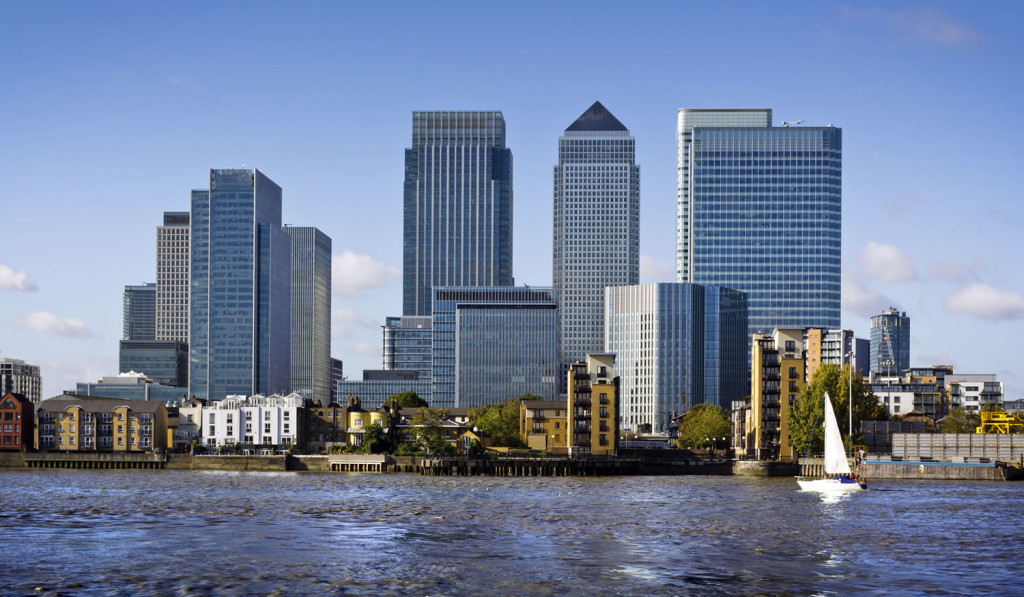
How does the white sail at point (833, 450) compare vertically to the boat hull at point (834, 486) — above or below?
above

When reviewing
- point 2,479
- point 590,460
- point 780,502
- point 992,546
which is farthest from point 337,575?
point 590,460

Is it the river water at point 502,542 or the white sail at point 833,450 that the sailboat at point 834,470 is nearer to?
the white sail at point 833,450

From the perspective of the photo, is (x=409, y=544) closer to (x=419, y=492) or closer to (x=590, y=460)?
(x=419, y=492)

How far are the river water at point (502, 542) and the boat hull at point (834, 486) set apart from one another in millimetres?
5194

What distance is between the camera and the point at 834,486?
139000 millimetres

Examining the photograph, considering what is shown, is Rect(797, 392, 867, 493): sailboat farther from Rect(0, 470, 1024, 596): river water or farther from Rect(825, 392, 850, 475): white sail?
Rect(0, 470, 1024, 596): river water

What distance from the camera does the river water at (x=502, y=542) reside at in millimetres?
61250

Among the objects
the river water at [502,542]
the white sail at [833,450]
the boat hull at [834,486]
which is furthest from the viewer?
the white sail at [833,450]

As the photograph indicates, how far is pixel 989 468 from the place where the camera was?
179 meters

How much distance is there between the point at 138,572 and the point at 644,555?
28.2 m

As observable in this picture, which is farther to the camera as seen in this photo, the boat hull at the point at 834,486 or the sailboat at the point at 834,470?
the sailboat at the point at 834,470

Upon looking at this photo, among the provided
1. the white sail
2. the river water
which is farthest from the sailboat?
the river water

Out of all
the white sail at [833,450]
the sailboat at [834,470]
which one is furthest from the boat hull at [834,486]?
the white sail at [833,450]

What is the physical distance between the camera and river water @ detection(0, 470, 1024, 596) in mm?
61250
